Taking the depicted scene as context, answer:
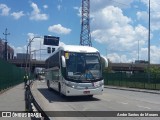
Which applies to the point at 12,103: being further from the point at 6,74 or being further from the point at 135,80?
the point at 135,80

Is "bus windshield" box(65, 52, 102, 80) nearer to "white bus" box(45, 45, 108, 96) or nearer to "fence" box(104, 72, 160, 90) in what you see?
"white bus" box(45, 45, 108, 96)

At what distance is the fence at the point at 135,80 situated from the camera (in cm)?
4331

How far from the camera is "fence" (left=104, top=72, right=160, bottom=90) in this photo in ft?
142

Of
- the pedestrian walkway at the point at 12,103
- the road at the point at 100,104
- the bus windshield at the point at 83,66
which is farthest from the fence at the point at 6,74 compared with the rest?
the bus windshield at the point at 83,66

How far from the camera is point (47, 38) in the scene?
67562 millimetres

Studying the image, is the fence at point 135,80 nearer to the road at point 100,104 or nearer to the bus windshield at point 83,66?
the road at point 100,104

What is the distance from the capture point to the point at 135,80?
4741cm

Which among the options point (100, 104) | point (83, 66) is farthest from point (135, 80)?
point (100, 104)

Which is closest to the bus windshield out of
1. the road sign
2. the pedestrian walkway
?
the pedestrian walkway

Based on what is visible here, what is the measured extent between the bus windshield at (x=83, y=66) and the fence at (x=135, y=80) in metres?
19.7

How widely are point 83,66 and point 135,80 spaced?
85.6 feet

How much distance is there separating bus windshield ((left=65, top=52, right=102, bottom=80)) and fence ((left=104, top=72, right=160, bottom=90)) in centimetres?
1971

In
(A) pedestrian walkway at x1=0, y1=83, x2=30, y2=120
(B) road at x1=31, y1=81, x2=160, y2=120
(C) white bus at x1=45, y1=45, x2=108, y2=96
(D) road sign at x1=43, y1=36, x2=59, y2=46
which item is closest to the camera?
(B) road at x1=31, y1=81, x2=160, y2=120

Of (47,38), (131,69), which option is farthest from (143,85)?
(131,69)
